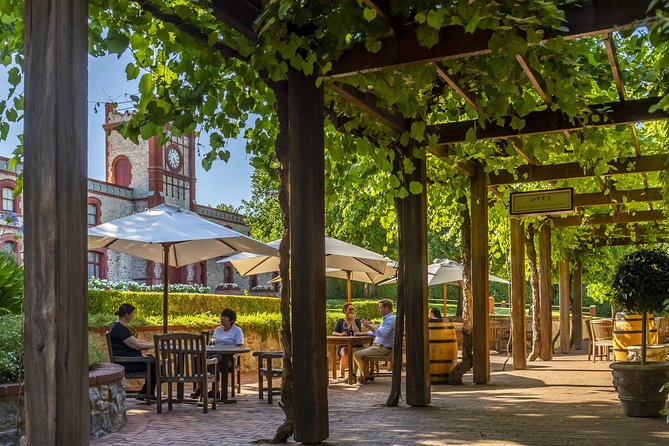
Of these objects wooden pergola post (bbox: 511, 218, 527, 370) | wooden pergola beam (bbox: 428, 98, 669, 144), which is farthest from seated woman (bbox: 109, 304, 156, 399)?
wooden pergola post (bbox: 511, 218, 527, 370)

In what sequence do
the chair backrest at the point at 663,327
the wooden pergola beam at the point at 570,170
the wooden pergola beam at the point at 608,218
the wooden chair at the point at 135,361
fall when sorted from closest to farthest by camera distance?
the wooden chair at the point at 135,361 → the wooden pergola beam at the point at 570,170 → the wooden pergola beam at the point at 608,218 → the chair backrest at the point at 663,327

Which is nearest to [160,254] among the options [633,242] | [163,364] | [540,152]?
[163,364]

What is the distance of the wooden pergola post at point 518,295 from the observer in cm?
1355

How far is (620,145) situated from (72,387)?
8920 mm

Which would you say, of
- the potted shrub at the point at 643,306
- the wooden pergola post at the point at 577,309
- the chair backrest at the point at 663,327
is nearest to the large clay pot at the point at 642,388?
the potted shrub at the point at 643,306

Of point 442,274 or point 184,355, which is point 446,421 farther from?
point 442,274

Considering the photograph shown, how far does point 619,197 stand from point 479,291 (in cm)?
415

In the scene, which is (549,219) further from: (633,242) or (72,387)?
(72,387)

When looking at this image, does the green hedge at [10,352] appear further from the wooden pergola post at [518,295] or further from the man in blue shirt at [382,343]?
the wooden pergola post at [518,295]

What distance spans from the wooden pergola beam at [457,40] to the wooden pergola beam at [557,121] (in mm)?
2107

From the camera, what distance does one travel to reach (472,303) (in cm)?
1136

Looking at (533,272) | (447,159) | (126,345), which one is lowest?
(126,345)

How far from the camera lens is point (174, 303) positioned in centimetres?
1744

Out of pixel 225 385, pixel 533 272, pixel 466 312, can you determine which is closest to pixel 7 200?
pixel 533 272
